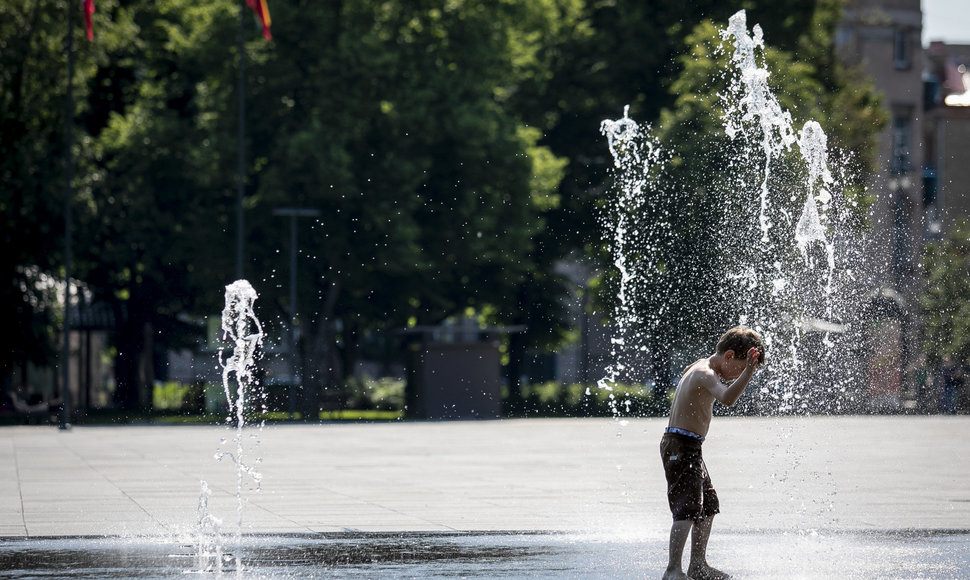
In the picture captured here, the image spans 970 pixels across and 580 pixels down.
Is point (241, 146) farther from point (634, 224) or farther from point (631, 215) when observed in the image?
point (634, 224)

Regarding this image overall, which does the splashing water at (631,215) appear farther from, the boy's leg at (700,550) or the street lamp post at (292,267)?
the boy's leg at (700,550)

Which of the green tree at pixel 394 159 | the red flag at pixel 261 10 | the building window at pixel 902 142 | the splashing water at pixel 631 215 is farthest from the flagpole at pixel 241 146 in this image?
the building window at pixel 902 142

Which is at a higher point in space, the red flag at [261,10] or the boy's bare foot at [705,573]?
the red flag at [261,10]

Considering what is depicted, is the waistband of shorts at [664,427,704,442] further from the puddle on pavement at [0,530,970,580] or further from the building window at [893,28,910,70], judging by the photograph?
the building window at [893,28,910,70]

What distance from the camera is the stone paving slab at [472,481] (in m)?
13.7

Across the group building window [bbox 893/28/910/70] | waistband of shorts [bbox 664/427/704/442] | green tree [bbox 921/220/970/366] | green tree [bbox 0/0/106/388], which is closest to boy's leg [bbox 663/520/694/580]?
waistband of shorts [bbox 664/427/704/442]

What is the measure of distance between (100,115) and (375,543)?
139ft

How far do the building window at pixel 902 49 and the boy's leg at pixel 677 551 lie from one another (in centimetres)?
6537

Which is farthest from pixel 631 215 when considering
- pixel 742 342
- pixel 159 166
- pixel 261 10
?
pixel 742 342

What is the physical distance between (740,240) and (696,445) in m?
27.9

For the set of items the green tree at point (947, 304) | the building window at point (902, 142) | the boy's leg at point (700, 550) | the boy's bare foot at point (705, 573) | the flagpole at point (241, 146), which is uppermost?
the building window at point (902, 142)

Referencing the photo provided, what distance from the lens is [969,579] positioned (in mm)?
9461

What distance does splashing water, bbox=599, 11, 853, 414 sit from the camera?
34719 mm

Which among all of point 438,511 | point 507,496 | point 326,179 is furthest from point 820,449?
point 326,179
